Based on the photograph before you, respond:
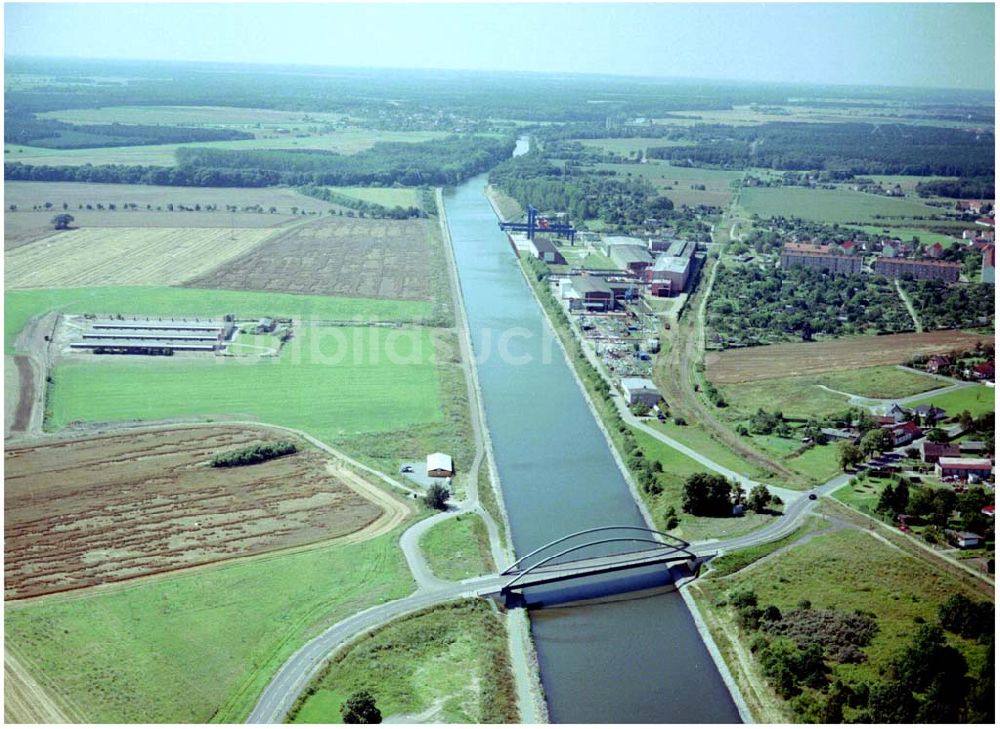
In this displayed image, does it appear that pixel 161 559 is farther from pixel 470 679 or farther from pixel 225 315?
pixel 225 315

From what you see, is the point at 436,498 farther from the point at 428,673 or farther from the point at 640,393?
the point at 640,393

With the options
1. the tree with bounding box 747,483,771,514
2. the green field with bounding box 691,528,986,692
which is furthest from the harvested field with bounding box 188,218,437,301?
the green field with bounding box 691,528,986,692

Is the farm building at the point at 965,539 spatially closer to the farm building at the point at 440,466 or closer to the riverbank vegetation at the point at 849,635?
the riverbank vegetation at the point at 849,635

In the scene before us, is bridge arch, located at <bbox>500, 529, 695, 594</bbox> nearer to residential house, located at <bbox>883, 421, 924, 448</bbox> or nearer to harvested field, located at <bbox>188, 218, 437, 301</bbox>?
residential house, located at <bbox>883, 421, 924, 448</bbox>

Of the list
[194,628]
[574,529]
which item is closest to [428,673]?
[194,628]

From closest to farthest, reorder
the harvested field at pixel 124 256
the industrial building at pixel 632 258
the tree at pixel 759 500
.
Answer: the tree at pixel 759 500
the harvested field at pixel 124 256
the industrial building at pixel 632 258

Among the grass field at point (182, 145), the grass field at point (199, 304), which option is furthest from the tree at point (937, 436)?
the grass field at point (182, 145)

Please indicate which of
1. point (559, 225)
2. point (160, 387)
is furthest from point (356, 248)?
point (160, 387)
